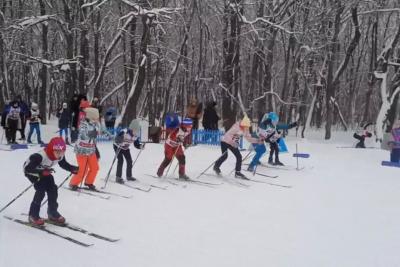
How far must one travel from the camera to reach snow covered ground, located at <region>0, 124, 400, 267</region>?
5.42 metres

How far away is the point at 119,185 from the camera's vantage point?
9.14m

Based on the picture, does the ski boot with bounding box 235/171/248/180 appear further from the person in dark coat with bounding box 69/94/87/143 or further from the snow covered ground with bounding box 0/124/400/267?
the person in dark coat with bounding box 69/94/87/143

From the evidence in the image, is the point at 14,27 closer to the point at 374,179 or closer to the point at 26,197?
the point at 26,197

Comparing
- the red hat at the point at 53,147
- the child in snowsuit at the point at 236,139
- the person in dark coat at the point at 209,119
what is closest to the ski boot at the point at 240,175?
the child in snowsuit at the point at 236,139

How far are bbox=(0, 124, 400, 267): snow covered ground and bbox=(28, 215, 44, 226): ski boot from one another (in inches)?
4.8

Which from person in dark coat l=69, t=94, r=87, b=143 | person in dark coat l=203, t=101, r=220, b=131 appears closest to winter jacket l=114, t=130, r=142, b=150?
person in dark coat l=69, t=94, r=87, b=143

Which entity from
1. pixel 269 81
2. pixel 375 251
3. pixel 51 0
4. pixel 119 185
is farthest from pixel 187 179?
pixel 51 0

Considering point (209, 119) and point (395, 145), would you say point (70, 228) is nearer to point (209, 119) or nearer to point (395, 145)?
point (395, 145)

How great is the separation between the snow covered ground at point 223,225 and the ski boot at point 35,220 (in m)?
0.12

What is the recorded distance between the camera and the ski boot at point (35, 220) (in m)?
6.11

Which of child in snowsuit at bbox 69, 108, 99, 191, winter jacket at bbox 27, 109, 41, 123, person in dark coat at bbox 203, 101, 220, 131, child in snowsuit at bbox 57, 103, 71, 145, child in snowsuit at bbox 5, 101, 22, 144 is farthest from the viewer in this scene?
person in dark coat at bbox 203, 101, 220, 131

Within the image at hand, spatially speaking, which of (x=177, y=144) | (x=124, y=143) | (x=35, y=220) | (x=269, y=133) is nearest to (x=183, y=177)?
(x=177, y=144)

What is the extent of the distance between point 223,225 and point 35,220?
8.90ft

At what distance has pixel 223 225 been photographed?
6785 millimetres
